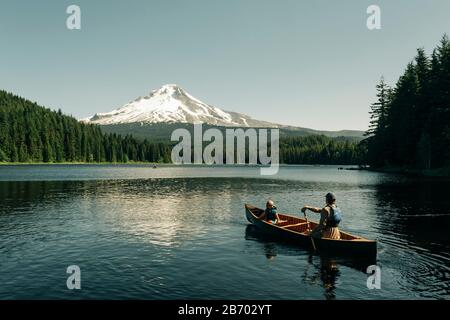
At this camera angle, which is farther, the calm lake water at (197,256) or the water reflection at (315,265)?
the water reflection at (315,265)

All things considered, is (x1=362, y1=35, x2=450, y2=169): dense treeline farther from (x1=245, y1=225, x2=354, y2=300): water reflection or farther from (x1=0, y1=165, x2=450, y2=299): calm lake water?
(x1=245, y1=225, x2=354, y2=300): water reflection

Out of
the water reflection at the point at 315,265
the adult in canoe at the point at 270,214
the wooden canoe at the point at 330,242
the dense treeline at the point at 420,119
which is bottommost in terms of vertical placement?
the water reflection at the point at 315,265

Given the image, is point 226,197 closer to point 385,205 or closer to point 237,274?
point 385,205

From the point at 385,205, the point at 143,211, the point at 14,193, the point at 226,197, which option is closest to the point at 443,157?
the point at 385,205

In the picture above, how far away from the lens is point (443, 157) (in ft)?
299

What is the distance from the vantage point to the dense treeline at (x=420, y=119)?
8619 centimetres

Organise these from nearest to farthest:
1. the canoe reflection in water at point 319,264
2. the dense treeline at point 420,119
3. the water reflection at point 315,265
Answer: the water reflection at point 315,265 → the canoe reflection in water at point 319,264 → the dense treeline at point 420,119

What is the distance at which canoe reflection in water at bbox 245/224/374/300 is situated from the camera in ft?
61.4

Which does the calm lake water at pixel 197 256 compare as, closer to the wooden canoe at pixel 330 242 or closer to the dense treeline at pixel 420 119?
the wooden canoe at pixel 330 242

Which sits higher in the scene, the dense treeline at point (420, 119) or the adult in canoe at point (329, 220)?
the dense treeline at point (420, 119)

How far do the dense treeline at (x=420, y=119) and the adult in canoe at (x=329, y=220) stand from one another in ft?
219

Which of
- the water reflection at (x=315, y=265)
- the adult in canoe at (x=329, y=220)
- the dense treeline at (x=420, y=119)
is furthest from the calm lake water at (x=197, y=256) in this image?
the dense treeline at (x=420, y=119)

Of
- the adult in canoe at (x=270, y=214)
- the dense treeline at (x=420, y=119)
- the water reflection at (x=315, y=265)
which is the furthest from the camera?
the dense treeline at (x=420, y=119)

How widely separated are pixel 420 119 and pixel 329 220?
8687 cm
